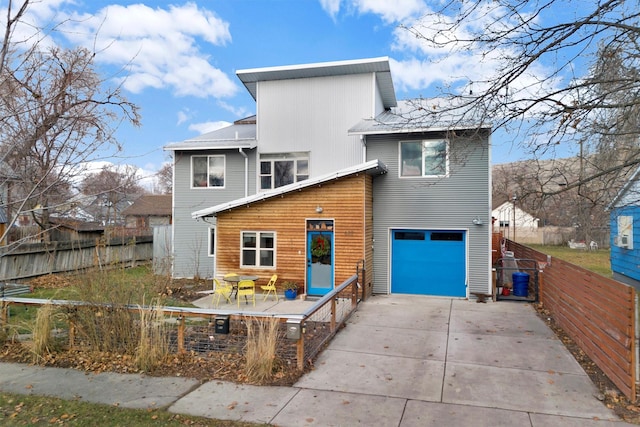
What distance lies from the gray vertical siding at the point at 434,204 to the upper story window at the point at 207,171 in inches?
234

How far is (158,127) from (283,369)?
3.93 m

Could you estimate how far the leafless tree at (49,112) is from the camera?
3.31 m

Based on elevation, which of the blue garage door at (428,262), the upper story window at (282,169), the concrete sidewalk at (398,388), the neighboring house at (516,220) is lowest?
the concrete sidewalk at (398,388)

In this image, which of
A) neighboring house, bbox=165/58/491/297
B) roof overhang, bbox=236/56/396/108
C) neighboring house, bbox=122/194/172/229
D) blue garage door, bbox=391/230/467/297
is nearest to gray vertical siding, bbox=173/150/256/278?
neighboring house, bbox=165/58/491/297

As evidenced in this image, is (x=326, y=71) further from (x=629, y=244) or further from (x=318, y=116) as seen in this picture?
(x=629, y=244)

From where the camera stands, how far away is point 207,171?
16.0 m

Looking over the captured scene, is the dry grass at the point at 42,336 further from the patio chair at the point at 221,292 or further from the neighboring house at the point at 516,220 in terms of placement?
the neighboring house at the point at 516,220

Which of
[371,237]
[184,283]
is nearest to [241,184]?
[184,283]

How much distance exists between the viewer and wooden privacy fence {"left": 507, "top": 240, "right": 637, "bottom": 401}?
520cm

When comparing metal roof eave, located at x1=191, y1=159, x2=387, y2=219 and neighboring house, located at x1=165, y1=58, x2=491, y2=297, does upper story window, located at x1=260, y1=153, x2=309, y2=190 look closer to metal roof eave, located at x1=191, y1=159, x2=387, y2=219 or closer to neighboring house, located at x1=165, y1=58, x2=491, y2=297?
neighboring house, located at x1=165, y1=58, x2=491, y2=297

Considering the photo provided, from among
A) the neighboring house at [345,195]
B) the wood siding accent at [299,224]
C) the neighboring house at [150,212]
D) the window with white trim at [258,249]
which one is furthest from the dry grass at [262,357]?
the neighboring house at [150,212]

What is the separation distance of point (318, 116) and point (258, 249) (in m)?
5.34

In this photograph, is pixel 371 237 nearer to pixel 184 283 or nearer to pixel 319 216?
pixel 319 216

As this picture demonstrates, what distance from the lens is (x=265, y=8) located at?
611cm
